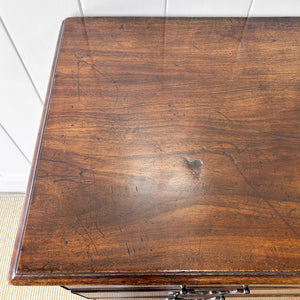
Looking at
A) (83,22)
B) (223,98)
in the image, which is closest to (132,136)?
(223,98)

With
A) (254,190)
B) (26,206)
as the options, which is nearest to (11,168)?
(26,206)

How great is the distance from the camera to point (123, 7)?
0.60 m

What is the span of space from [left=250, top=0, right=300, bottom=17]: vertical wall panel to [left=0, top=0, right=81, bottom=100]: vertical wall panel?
0.40m

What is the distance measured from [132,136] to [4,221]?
938 millimetres

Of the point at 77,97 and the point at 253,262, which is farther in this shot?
the point at 77,97

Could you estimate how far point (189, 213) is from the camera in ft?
1.31

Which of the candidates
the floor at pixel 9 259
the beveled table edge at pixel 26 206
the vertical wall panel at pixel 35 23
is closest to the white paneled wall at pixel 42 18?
the vertical wall panel at pixel 35 23

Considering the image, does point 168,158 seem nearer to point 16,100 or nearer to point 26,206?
point 26,206

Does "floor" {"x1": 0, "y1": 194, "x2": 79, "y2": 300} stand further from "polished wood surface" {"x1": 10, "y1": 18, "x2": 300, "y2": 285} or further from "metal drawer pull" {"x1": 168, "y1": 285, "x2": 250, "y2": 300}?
"polished wood surface" {"x1": 10, "y1": 18, "x2": 300, "y2": 285}

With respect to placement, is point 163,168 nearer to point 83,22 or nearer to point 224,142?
point 224,142

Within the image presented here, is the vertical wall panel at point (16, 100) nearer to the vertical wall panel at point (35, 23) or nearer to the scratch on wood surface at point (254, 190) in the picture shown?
the vertical wall panel at point (35, 23)

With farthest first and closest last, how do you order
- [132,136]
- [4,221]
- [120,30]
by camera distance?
[4,221], [120,30], [132,136]

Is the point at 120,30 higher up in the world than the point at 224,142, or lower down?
higher up

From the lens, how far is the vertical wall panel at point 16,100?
0.68 metres
